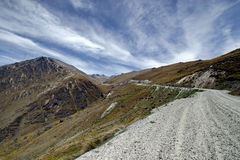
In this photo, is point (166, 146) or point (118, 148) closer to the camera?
point (166, 146)

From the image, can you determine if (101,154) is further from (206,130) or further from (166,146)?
(206,130)

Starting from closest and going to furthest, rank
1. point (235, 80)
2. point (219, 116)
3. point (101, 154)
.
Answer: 1. point (101, 154)
2. point (219, 116)
3. point (235, 80)

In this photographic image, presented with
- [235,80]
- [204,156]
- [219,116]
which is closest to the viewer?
[204,156]

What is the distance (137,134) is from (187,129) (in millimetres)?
6057

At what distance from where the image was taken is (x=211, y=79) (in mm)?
109938

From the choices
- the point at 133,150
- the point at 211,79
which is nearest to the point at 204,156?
the point at 133,150

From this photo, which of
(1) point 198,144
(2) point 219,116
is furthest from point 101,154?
(2) point 219,116

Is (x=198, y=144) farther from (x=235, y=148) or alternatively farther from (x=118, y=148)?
(x=118, y=148)

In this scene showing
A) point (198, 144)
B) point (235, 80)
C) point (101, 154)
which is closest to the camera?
point (198, 144)

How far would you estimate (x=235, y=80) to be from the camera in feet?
305

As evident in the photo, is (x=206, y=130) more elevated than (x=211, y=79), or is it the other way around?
(x=211, y=79)

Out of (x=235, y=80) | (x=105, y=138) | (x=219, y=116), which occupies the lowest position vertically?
(x=105, y=138)

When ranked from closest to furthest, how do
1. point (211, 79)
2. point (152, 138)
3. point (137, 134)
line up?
point (152, 138)
point (137, 134)
point (211, 79)

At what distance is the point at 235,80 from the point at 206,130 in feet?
242
